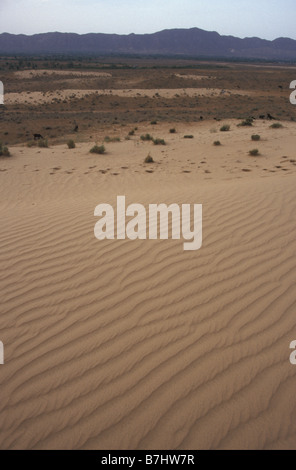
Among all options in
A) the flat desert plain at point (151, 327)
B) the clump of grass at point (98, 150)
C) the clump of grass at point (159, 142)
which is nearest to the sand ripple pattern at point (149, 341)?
the flat desert plain at point (151, 327)

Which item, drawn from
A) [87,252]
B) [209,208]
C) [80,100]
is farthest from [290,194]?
[80,100]

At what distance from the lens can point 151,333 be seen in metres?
2.77

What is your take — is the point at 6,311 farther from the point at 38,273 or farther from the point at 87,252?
the point at 87,252

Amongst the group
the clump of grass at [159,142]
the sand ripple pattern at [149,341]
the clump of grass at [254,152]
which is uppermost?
the clump of grass at [159,142]

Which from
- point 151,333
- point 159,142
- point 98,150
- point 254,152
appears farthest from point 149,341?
point 159,142

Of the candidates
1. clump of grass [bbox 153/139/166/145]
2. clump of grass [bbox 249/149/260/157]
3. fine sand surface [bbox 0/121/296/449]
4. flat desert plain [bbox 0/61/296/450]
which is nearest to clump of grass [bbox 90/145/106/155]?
clump of grass [bbox 153/139/166/145]

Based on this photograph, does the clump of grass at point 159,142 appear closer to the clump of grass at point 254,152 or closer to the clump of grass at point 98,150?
the clump of grass at point 98,150

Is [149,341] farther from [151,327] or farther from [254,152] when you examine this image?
[254,152]

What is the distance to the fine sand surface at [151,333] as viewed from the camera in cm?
216

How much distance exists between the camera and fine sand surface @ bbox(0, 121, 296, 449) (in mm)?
2158

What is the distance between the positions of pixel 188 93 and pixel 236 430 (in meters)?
34.8

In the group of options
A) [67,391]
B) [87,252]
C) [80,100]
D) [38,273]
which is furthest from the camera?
[80,100]

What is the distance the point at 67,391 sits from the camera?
236cm

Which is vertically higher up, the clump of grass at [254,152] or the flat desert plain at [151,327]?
the clump of grass at [254,152]
